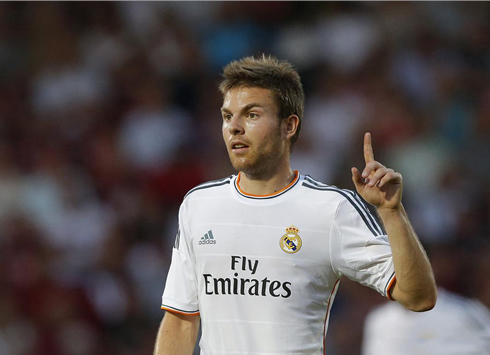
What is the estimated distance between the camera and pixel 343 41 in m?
9.56

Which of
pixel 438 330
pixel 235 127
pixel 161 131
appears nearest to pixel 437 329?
pixel 438 330

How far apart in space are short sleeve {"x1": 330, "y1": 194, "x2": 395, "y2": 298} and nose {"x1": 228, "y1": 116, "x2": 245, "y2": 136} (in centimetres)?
56

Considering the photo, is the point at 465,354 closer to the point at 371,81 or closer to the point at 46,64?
the point at 371,81

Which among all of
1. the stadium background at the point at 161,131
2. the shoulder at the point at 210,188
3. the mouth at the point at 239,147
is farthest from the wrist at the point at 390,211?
the stadium background at the point at 161,131

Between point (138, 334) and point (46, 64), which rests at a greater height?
point (46, 64)

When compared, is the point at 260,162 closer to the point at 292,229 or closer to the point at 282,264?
the point at 292,229

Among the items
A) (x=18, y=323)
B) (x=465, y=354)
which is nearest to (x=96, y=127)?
(x=18, y=323)

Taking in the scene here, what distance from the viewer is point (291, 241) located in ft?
12.1

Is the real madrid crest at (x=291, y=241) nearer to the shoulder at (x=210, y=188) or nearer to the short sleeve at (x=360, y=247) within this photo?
the short sleeve at (x=360, y=247)

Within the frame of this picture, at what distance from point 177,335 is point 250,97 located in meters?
1.17

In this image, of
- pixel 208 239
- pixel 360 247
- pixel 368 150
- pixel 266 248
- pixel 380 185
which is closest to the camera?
pixel 380 185

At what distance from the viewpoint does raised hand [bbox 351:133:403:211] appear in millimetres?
3264

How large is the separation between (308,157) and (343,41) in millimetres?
1707

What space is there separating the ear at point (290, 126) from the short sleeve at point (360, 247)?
1.46 feet
